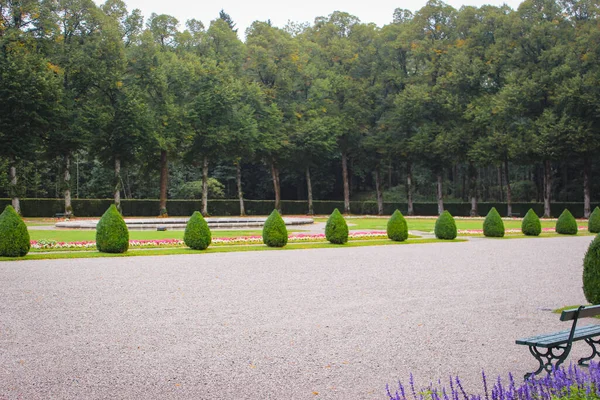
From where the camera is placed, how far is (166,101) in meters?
42.7

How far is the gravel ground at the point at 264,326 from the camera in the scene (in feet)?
16.3

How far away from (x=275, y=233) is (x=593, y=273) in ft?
39.8

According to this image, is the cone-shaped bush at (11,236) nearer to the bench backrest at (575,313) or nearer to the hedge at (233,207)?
the bench backrest at (575,313)

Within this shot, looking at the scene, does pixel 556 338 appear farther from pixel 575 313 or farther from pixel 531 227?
pixel 531 227

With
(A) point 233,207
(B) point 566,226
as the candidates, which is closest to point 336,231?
(B) point 566,226

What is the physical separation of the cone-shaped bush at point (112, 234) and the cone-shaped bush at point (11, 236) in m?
2.10

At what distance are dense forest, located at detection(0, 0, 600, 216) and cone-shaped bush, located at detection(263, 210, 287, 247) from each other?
23082mm

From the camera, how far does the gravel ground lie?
4.98m

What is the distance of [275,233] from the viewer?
18.8 metres

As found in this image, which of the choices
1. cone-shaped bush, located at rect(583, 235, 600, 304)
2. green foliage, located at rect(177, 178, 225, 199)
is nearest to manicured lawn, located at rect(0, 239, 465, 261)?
cone-shaped bush, located at rect(583, 235, 600, 304)

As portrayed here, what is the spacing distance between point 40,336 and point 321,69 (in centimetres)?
4765

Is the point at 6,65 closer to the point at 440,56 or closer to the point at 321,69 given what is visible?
the point at 321,69

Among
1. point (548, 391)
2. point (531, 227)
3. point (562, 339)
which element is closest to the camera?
point (548, 391)

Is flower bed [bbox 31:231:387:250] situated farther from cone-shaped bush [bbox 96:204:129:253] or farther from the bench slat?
the bench slat
